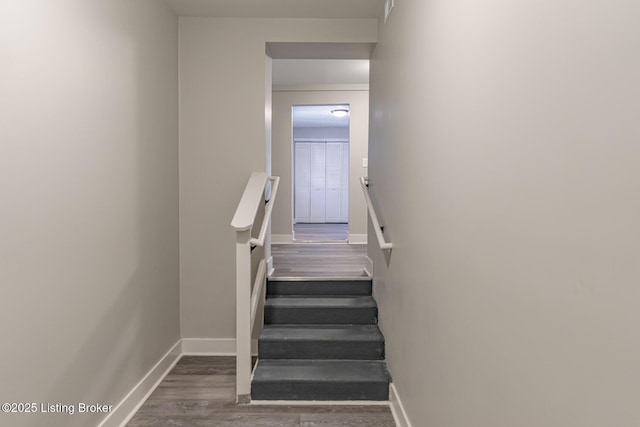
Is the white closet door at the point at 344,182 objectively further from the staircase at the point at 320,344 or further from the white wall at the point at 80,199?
the white wall at the point at 80,199

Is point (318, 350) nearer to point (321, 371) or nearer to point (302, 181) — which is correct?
point (321, 371)

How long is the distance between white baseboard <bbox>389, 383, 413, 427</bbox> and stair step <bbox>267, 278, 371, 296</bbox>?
95cm

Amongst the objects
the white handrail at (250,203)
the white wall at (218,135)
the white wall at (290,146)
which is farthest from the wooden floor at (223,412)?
the white wall at (290,146)

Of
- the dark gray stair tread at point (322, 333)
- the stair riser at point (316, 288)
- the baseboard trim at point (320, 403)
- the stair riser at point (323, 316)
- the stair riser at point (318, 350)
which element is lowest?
the baseboard trim at point (320, 403)

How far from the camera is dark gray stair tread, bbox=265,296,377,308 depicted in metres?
3.18

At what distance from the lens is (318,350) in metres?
2.93

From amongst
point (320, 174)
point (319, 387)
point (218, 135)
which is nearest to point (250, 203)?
point (218, 135)

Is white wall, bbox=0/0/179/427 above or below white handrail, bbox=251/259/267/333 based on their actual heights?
above

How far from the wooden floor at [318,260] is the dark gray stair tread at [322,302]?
0.29 m

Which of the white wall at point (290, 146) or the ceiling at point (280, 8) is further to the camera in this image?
the white wall at point (290, 146)

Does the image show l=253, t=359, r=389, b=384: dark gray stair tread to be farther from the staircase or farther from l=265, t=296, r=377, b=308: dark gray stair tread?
l=265, t=296, r=377, b=308: dark gray stair tread

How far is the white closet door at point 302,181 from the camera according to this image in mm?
9969

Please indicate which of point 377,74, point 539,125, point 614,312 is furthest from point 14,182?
point 377,74

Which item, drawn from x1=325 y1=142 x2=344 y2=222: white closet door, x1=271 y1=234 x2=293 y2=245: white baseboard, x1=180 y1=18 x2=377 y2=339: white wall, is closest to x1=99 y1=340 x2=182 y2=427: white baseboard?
x1=180 y1=18 x2=377 y2=339: white wall
